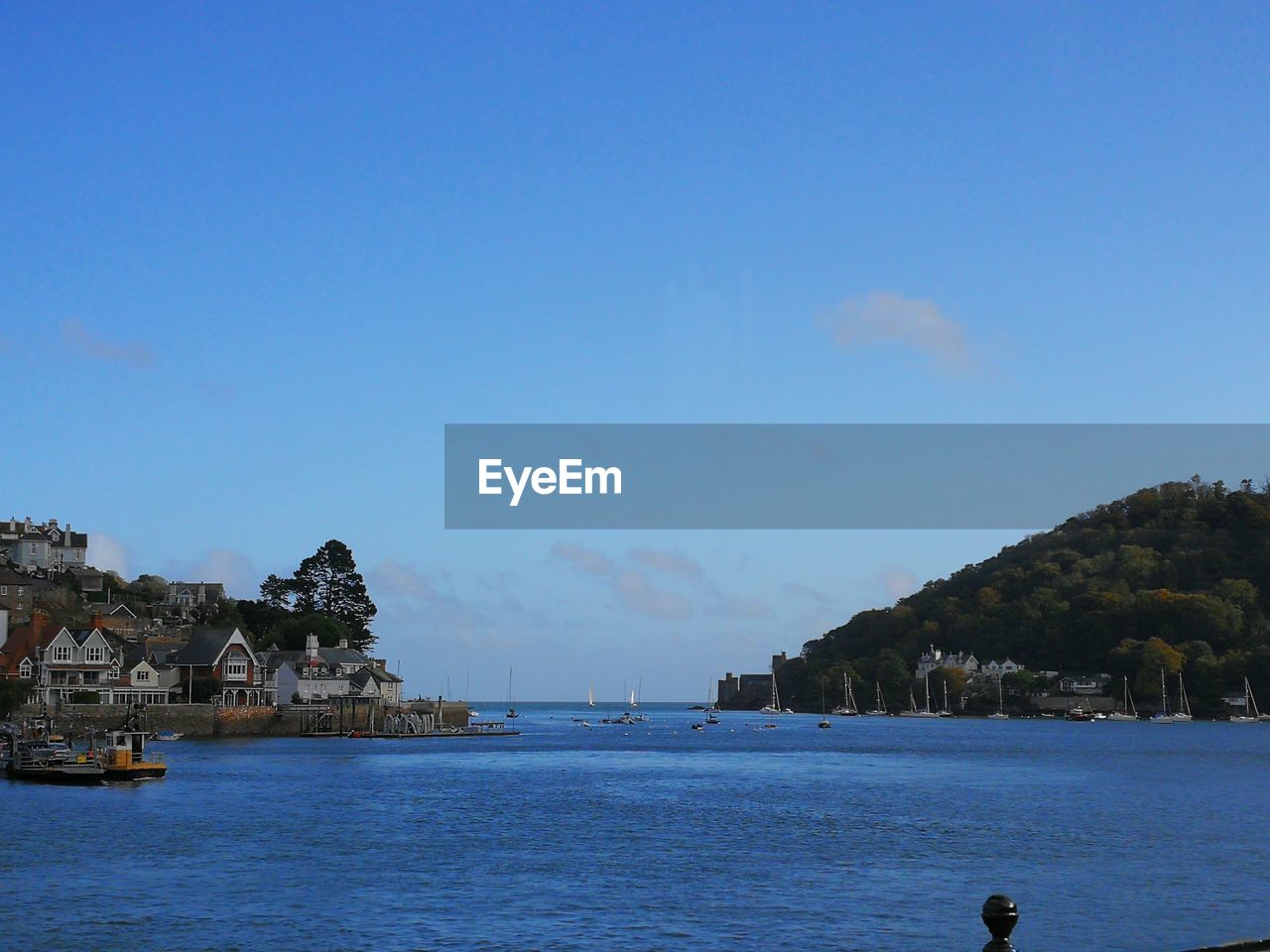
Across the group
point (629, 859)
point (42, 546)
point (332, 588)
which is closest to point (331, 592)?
point (332, 588)

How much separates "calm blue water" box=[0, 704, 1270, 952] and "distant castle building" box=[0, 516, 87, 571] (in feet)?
344

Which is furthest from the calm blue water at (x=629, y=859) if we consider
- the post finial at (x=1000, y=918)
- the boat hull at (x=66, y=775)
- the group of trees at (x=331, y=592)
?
the group of trees at (x=331, y=592)

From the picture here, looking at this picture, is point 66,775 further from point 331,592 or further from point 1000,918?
point 331,592

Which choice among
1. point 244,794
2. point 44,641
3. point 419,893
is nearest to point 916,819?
point 419,893

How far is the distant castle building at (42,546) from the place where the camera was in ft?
599

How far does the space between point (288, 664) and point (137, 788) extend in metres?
73.5

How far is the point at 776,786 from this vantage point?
271 feet

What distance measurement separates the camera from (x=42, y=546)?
18400cm

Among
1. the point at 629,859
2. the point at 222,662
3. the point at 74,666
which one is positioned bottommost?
the point at 629,859

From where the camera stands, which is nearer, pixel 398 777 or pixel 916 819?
pixel 916 819

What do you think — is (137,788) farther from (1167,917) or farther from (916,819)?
(1167,917)

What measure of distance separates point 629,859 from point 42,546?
158626mm

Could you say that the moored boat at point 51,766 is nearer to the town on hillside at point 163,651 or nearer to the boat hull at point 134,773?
the boat hull at point 134,773

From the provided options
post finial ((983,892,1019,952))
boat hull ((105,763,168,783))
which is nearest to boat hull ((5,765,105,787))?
boat hull ((105,763,168,783))
